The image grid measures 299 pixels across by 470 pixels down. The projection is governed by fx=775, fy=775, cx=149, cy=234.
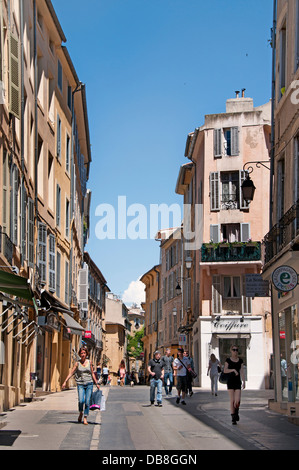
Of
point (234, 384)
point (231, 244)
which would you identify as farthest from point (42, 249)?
point (231, 244)

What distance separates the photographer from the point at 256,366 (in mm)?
42094

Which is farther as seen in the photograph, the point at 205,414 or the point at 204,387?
the point at 204,387

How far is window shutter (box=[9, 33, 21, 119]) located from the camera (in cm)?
1834

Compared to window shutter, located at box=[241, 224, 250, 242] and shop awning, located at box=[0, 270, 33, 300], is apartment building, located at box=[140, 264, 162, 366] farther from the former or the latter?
shop awning, located at box=[0, 270, 33, 300]

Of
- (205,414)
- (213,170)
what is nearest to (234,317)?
(213,170)

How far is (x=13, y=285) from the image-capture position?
1295 centimetres

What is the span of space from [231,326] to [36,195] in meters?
20.1

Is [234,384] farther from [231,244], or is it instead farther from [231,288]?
[231,288]

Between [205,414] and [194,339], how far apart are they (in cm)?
2764

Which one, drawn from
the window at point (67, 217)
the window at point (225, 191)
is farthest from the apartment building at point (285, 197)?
the window at point (225, 191)

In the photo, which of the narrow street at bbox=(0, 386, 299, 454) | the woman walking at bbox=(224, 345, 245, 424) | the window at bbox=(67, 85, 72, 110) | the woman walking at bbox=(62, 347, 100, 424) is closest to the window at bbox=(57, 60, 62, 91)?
the window at bbox=(67, 85, 72, 110)

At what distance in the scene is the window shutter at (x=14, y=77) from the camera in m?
18.3
